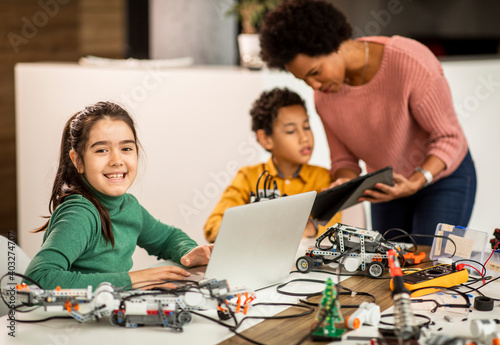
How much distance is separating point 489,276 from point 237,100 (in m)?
Answer: 1.69

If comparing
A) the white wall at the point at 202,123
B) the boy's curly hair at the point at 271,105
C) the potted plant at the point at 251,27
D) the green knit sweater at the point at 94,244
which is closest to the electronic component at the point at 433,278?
the green knit sweater at the point at 94,244

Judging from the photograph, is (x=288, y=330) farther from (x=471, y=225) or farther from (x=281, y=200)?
(x=471, y=225)

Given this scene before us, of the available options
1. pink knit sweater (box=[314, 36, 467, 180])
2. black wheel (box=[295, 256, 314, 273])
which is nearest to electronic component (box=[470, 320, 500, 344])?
black wheel (box=[295, 256, 314, 273])

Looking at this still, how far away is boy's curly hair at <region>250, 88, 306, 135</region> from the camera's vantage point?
2.01 m

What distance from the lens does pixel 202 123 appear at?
2.92 metres

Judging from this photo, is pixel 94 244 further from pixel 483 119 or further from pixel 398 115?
pixel 483 119

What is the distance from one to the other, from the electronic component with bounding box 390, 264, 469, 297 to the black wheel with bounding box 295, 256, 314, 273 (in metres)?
0.21

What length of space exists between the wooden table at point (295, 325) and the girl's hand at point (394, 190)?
0.45 metres

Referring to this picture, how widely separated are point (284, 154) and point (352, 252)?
64 cm

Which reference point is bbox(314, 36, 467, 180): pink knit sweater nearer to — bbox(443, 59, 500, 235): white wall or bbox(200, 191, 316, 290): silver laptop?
bbox(200, 191, 316, 290): silver laptop

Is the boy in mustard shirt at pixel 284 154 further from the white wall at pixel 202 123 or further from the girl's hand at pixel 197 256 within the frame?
the white wall at pixel 202 123

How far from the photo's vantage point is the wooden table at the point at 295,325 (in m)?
1.03

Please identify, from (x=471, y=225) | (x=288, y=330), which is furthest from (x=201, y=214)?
(x=288, y=330)

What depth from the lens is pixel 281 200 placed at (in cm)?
122
